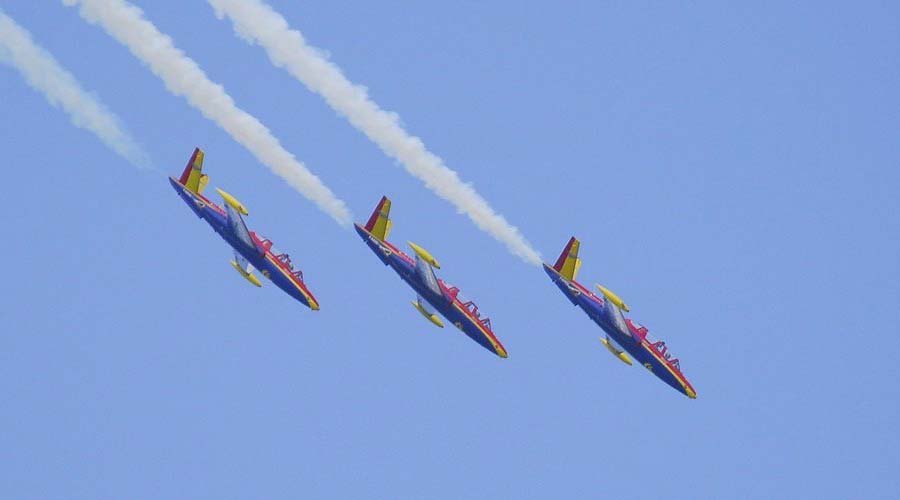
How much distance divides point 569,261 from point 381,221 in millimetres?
8602

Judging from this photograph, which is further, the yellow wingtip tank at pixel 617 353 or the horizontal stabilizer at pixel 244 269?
the yellow wingtip tank at pixel 617 353

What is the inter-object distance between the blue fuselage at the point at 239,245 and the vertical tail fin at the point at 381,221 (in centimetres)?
418

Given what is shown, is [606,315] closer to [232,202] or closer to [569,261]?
[569,261]

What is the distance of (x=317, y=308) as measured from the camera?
3836 inches

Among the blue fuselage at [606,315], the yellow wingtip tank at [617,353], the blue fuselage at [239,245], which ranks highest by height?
the blue fuselage at [606,315]

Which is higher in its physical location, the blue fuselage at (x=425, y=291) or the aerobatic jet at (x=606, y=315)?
the aerobatic jet at (x=606, y=315)

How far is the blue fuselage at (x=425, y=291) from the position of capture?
96.1 meters

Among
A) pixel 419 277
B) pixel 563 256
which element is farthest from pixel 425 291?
pixel 563 256

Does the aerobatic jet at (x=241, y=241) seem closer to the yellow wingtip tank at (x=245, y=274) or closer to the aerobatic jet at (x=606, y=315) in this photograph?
the yellow wingtip tank at (x=245, y=274)

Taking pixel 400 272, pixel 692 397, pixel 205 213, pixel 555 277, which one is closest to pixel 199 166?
pixel 205 213

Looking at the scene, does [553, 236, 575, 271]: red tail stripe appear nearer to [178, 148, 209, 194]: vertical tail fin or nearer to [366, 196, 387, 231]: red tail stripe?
[366, 196, 387, 231]: red tail stripe

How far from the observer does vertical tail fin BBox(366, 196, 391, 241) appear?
96.0 meters

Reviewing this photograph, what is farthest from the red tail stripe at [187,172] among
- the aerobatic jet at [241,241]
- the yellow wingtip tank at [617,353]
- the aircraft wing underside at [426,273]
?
the yellow wingtip tank at [617,353]

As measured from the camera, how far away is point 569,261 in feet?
324
